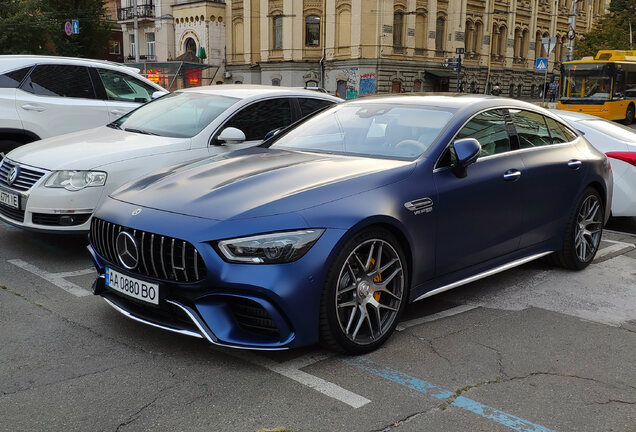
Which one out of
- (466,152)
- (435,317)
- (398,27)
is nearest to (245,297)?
(435,317)

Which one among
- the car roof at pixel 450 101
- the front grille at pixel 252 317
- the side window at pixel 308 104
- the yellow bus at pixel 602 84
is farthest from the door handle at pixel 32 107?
the yellow bus at pixel 602 84

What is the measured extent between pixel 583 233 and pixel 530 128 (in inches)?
46.3

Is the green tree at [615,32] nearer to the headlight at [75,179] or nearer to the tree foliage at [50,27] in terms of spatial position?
the tree foliage at [50,27]

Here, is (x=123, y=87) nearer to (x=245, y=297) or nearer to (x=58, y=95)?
(x=58, y=95)

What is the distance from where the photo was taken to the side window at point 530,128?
5.34 metres

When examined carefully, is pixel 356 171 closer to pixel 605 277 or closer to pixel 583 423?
pixel 583 423

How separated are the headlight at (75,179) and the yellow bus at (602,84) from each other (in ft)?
87.5

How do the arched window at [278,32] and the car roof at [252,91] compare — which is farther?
the arched window at [278,32]

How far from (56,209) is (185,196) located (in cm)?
226

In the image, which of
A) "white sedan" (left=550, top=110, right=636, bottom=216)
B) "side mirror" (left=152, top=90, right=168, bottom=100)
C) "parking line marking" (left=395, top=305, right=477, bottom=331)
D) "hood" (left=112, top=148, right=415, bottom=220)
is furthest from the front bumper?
"side mirror" (left=152, top=90, right=168, bottom=100)

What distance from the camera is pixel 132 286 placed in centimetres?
383

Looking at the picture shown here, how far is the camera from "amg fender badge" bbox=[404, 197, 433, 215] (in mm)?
4137

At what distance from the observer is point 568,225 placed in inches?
225

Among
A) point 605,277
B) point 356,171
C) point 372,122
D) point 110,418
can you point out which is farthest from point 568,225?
point 110,418
